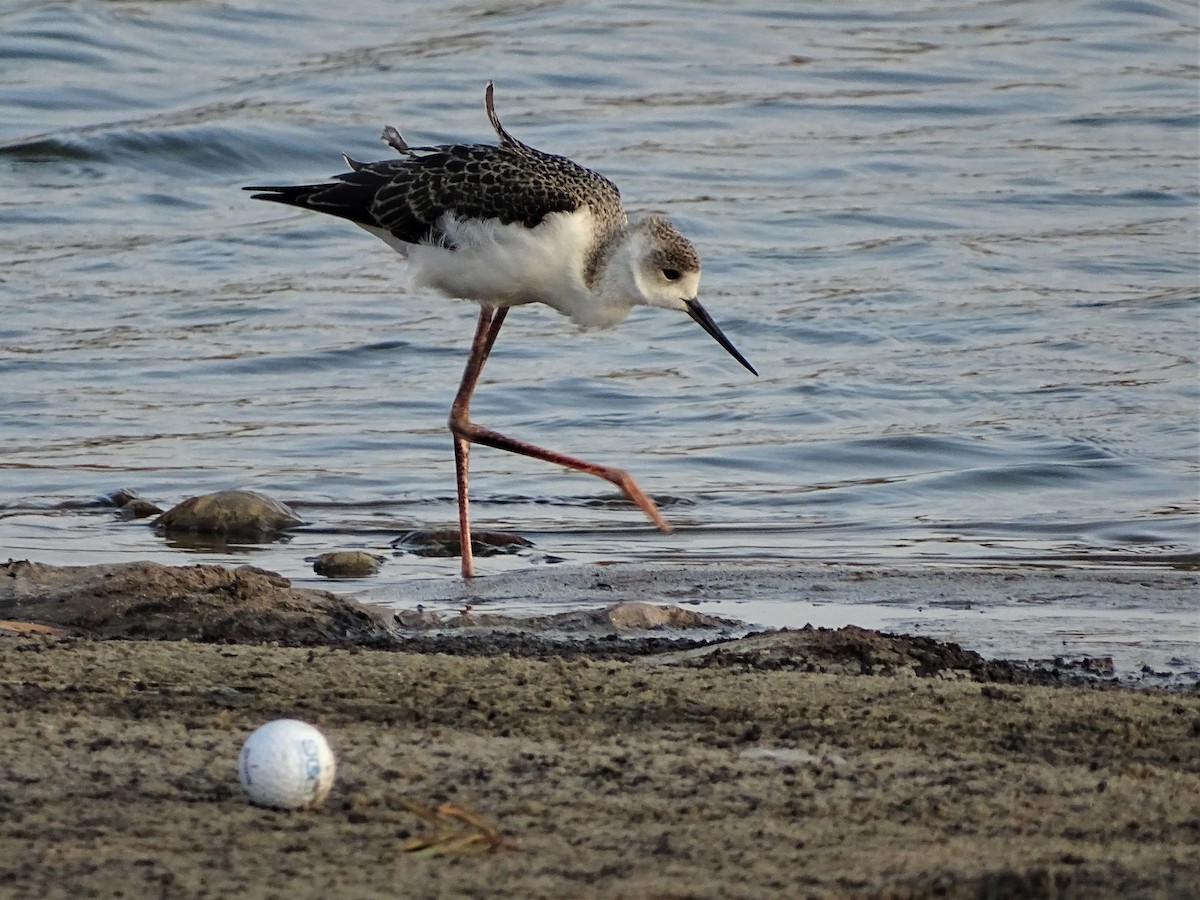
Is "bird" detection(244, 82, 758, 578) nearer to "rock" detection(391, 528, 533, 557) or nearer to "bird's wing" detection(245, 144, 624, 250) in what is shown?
"bird's wing" detection(245, 144, 624, 250)

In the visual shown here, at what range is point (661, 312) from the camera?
14180mm

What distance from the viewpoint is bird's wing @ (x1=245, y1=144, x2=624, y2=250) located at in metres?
8.38

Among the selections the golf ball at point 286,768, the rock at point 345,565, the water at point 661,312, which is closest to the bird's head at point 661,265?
the water at point 661,312

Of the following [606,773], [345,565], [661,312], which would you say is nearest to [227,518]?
[345,565]

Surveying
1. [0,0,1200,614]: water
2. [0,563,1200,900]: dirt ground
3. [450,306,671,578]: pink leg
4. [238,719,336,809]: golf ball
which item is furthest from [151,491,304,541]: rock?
[238,719,336,809]: golf ball

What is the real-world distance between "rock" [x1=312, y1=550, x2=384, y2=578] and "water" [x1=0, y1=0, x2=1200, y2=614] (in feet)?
0.43

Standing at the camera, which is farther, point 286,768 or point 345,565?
point 345,565

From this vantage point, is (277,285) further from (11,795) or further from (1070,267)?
(11,795)

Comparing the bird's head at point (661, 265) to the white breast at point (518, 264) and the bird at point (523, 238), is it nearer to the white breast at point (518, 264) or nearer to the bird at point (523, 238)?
the bird at point (523, 238)

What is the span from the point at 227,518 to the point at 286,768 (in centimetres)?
483

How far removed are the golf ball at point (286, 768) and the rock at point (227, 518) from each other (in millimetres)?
4607

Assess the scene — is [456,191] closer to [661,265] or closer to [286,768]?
[661,265]

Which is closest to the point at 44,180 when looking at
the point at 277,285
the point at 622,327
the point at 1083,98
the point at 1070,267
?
the point at 277,285

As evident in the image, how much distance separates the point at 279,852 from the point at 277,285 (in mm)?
10838
